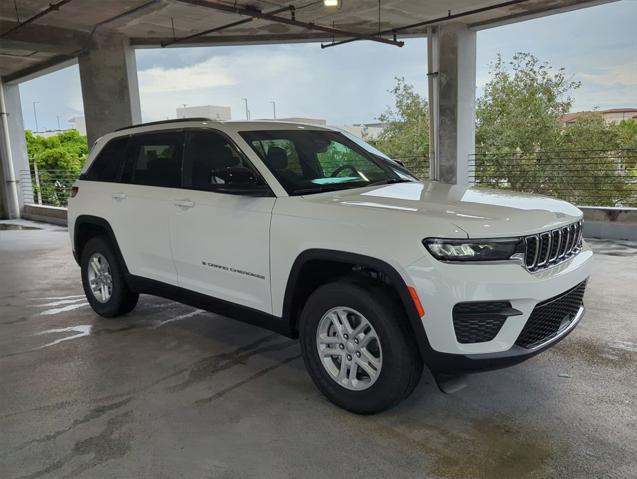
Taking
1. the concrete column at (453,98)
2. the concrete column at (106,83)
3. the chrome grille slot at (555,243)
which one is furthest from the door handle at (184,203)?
the concrete column at (106,83)

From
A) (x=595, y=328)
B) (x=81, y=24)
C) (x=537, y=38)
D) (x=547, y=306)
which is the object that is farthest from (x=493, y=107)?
(x=547, y=306)

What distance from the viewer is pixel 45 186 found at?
1723cm

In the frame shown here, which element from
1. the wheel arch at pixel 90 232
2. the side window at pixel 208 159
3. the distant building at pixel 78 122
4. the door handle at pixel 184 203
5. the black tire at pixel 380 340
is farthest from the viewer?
the distant building at pixel 78 122

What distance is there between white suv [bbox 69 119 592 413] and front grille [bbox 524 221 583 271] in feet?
0.04

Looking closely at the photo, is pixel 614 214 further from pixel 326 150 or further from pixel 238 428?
pixel 238 428

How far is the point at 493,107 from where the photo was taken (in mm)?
20250

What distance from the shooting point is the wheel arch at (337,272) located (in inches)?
107

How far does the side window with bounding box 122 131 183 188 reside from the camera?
4.17 m

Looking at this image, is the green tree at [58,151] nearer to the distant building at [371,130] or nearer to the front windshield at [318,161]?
the distant building at [371,130]

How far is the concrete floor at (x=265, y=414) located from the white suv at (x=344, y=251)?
34 centimetres

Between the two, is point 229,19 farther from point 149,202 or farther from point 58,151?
point 58,151

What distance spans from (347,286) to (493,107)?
19.2 metres

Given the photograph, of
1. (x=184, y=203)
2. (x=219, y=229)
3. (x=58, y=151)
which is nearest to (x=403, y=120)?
(x=58, y=151)

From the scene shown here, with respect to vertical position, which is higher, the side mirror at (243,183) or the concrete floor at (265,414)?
the side mirror at (243,183)
